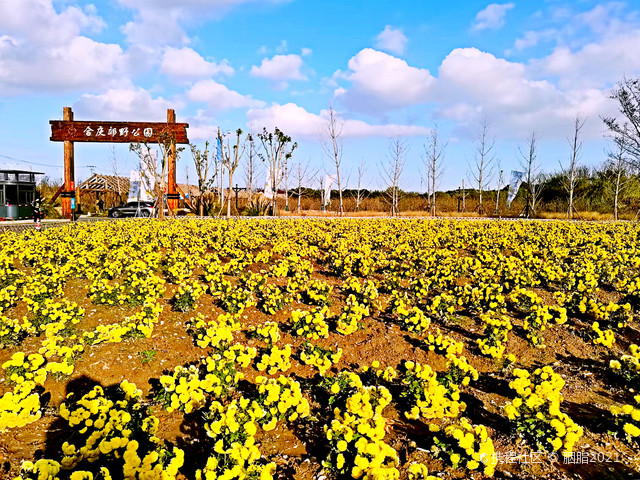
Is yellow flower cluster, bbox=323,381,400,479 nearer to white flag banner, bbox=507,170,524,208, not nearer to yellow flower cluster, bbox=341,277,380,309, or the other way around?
yellow flower cluster, bbox=341,277,380,309

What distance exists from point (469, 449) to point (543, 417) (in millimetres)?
730

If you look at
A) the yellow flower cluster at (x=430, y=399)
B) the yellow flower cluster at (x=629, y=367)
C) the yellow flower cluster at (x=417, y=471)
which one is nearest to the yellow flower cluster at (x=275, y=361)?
the yellow flower cluster at (x=430, y=399)

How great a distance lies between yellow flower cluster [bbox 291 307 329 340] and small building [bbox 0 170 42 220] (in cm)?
2286

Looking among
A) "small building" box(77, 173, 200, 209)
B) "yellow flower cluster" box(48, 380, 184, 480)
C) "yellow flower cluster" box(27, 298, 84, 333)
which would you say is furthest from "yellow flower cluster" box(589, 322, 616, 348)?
"small building" box(77, 173, 200, 209)

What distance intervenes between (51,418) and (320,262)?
5.29m

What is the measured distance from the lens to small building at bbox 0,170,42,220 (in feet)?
68.6

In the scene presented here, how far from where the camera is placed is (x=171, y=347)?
4.53m

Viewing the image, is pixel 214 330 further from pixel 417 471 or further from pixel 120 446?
pixel 417 471

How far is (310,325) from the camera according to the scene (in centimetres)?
489

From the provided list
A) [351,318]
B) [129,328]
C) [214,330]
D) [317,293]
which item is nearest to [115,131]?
[317,293]

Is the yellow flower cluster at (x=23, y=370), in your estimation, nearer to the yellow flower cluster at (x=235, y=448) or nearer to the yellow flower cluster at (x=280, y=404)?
the yellow flower cluster at (x=235, y=448)

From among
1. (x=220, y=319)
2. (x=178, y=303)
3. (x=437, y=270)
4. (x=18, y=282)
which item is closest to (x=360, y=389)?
(x=220, y=319)

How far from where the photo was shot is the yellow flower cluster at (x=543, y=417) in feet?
8.89

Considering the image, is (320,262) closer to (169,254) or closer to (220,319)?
(169,254)
